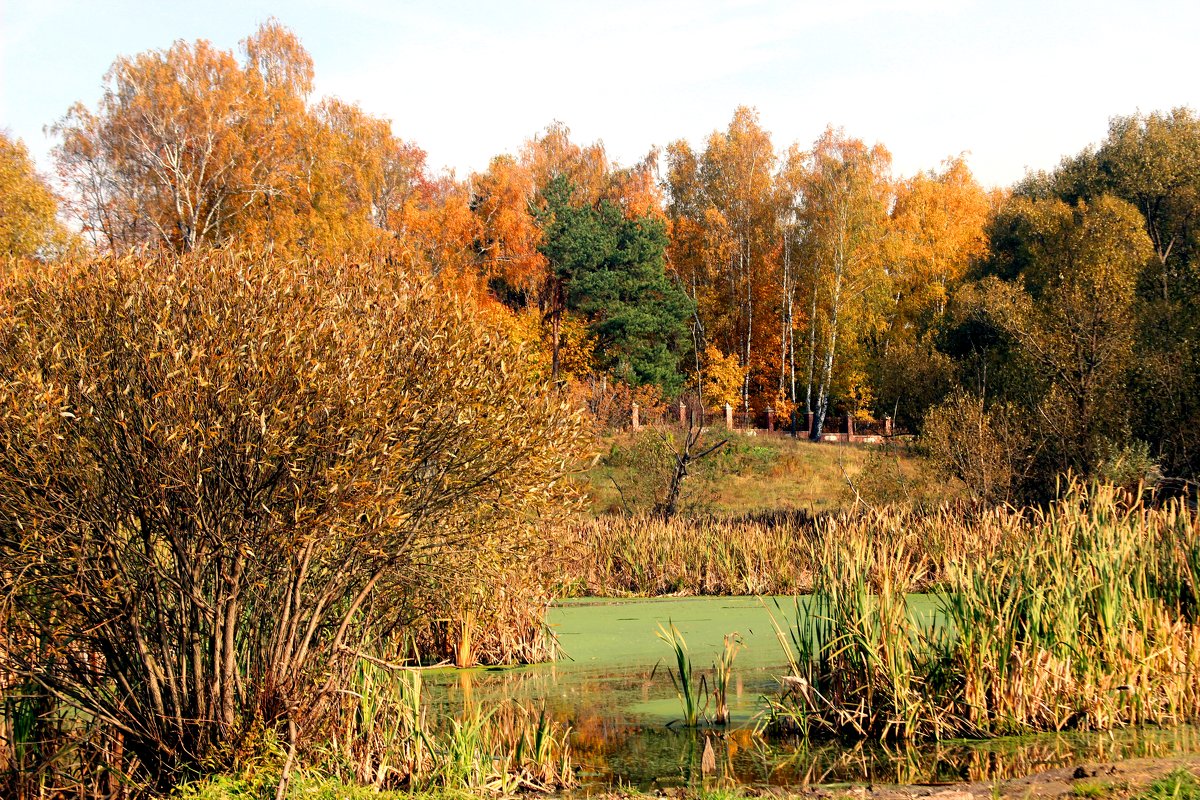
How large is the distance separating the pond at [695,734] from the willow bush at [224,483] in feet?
6.78

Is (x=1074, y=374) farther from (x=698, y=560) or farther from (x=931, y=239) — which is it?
A: (x=931, y=239)

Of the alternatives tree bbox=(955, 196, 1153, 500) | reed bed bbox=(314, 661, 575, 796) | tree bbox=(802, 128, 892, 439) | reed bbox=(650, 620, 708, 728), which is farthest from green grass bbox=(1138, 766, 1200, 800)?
tree bbox=(802, 128, 892, 439)

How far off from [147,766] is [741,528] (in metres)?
14.9

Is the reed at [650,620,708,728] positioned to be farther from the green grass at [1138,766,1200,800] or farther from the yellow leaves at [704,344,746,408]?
the yellow leaves at [704,344,746,408]

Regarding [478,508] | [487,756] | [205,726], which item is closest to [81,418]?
[205,726]

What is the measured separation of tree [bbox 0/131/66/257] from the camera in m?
28.1

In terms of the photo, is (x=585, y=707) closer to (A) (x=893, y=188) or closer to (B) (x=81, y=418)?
(B) (x=81, y=418)

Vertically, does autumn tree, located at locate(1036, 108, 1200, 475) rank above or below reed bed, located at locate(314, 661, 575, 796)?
above

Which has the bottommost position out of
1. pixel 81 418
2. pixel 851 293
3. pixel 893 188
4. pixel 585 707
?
pixel 585 707

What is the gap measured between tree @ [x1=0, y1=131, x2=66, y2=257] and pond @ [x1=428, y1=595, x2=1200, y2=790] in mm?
19269

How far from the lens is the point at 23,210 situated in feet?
94.8

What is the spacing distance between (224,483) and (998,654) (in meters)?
5.97

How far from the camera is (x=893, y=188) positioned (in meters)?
59.7

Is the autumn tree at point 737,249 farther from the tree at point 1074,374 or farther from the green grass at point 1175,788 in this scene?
the green grass at point 1175,788
